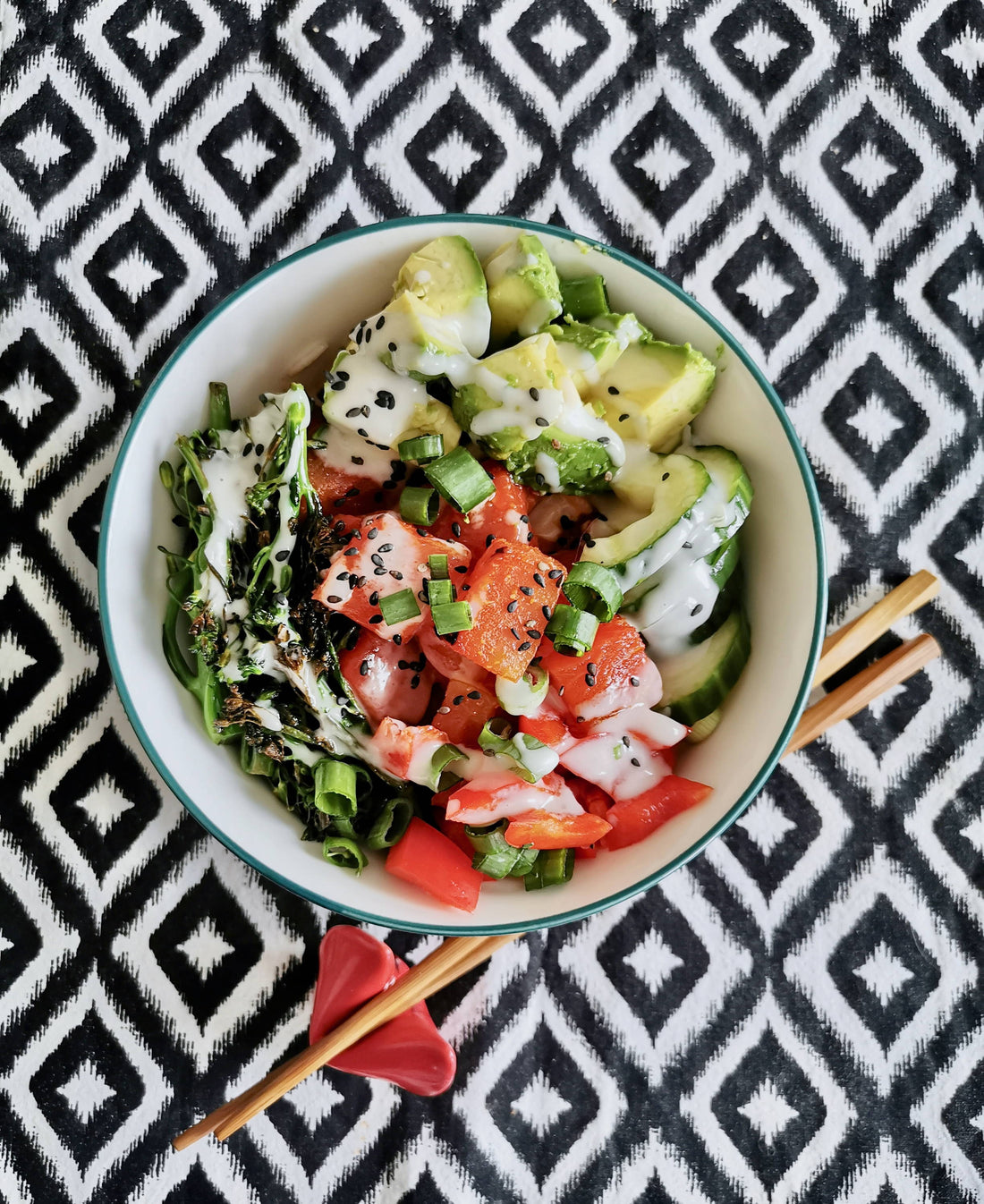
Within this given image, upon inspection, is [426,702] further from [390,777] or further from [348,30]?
[348,30]

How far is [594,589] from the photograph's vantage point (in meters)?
1.23

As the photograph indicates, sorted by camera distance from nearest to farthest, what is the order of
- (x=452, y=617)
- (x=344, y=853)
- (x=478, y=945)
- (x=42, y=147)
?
(x=452, y=617)
(x=344, y=853)
(x=478, y=945)
(x=42, y=147)

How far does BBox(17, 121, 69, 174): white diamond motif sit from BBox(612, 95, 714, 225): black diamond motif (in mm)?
906

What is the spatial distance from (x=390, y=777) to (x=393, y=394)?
19.6 inches

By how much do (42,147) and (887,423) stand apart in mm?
1458

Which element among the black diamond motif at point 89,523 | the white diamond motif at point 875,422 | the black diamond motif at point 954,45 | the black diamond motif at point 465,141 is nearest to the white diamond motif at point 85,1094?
the black diamond motif at point 89,523

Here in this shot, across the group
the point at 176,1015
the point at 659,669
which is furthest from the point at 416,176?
the point at 176,1015

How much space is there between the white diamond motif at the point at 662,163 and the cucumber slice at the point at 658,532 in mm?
630

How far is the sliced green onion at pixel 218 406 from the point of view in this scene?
1.30 metres

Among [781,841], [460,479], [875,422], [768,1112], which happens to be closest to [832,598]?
[875,422]

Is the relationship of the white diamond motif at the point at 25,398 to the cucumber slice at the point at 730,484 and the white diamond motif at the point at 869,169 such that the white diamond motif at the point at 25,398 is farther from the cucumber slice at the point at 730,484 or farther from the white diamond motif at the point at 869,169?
the white diamond motif at the point at 869,169

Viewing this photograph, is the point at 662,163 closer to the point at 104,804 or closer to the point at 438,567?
the point at 438,567

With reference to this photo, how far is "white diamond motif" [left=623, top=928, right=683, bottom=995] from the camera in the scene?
1.63 m

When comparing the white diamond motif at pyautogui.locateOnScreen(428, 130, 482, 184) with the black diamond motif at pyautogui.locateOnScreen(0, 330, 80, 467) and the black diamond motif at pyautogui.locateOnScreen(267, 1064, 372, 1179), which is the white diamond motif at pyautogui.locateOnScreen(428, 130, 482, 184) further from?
the black diamond motif at pyautogui.locateOnScreen(267, 1064, 372, 1179)
